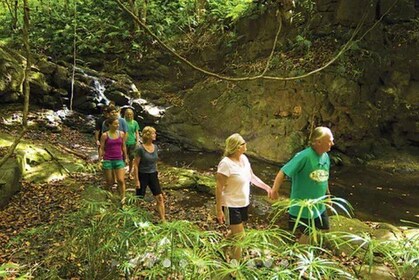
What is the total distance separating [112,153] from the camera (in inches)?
265

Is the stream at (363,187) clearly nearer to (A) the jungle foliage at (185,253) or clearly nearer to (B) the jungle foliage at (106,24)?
(A) the jungle foliage at (185,253)

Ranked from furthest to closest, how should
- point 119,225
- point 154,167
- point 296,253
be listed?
point 154,167 < point 119,225 < point 296,253

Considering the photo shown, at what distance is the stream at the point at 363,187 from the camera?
8.61m

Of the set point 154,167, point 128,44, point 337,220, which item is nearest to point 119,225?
point 154,167

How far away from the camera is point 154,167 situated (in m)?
6.15

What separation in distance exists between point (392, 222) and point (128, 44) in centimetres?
1524

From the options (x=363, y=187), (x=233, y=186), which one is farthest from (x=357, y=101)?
(x=233, y=186)

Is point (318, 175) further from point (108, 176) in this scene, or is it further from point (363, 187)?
point (363, 187)

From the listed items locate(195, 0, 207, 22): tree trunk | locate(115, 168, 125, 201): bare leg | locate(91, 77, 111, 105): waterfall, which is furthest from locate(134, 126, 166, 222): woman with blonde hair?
locate(195, 0, 207, 22): tree trunk

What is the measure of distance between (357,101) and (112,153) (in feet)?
30.4

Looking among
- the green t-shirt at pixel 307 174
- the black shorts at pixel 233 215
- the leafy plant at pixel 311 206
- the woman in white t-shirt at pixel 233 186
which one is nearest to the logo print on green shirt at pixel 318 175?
the green t-shirt at pixel 307 174

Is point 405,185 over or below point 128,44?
below

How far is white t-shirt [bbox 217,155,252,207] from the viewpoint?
4.46 m

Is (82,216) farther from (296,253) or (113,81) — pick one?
(113,81)
